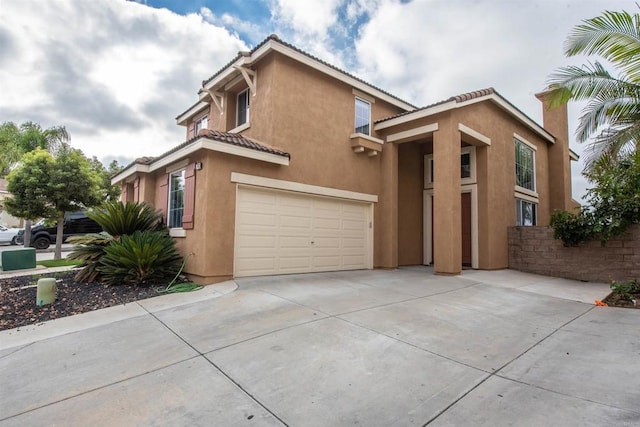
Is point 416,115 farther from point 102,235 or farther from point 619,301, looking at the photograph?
point 102,235

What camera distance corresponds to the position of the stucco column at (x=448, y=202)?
9.14 metres

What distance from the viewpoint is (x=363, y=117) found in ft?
35.8

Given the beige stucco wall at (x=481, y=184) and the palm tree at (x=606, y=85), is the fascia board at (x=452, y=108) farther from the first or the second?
the palm tree at (x=606, y=85)

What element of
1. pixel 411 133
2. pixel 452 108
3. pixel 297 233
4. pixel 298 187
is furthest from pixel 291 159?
pixel 452 108

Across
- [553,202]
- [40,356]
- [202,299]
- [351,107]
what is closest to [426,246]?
[351,107]

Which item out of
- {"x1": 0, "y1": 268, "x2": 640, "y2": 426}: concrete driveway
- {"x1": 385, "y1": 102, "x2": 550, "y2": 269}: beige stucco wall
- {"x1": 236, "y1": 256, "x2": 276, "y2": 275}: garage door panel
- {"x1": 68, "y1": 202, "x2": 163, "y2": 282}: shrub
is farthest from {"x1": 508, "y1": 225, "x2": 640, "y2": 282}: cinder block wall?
{"x1": 68, "y1": 202, "x2": 163, "y2": 282}: shrub

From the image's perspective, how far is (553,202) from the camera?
15.2m

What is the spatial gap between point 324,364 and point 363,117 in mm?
9115

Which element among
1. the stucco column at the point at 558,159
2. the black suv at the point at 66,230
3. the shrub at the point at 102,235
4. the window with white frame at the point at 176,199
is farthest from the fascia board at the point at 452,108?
the black suv at the point at 66,230

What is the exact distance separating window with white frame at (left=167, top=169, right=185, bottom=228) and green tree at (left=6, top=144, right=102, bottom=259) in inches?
261

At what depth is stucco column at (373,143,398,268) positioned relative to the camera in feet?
34.7

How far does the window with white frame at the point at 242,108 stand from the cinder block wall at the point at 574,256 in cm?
1003

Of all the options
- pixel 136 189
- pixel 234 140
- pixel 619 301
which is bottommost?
pixel 619 301

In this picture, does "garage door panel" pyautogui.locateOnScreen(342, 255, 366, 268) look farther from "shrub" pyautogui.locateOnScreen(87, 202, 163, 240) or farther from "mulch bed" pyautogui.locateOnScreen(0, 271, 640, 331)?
"shrub" pyautogui.locateOnScreen(87, 202, 163, 240)
